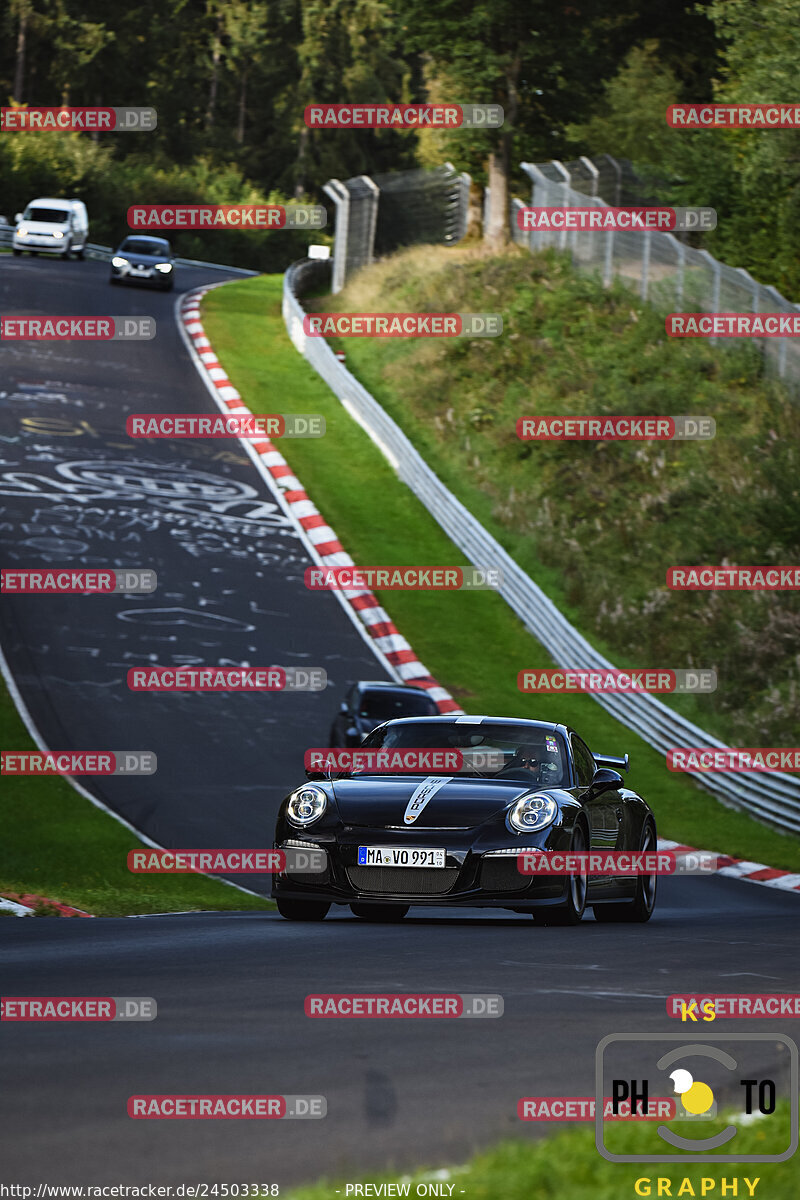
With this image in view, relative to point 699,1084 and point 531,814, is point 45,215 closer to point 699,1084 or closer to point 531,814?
point 531,814

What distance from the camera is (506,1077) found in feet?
18.0

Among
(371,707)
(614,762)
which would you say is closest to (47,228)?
(371,707)

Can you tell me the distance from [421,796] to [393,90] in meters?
93.6

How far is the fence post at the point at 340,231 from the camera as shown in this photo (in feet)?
156

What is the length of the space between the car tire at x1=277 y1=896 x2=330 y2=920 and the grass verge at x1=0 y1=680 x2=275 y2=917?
5.78 feet

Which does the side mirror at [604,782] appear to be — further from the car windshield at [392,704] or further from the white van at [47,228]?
the white van at [47,228]

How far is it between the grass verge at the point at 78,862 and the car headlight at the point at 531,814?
3.35 metres

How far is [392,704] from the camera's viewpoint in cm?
2019

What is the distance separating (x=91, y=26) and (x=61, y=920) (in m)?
85.9

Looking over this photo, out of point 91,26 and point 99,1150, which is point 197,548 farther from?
point 91,26

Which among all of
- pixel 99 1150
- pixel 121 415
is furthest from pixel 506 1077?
pixel 121 415

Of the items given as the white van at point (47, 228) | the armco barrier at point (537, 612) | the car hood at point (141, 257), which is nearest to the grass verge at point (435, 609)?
the armco barrier at point (537, 612)

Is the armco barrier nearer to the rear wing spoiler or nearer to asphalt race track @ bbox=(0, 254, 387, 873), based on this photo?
asphalt race track @ bbox=(0, 254, 387, 873)

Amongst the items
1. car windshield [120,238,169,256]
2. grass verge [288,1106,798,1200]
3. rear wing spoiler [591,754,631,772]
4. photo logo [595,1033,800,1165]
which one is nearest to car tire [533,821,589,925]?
rear wing spoiler [591,754,631,772]
